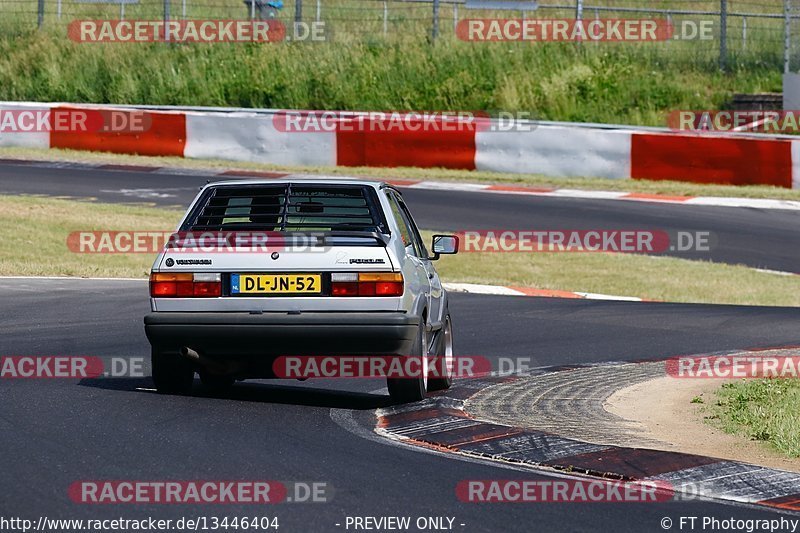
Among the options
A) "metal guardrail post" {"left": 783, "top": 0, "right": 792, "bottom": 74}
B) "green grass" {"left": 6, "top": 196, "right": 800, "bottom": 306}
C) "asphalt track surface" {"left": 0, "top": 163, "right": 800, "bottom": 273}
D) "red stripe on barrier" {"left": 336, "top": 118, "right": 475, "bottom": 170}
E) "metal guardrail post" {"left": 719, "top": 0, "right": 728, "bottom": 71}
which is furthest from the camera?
"metal guardrail post" {"left": 719, "top": 0, "right": 728, "bottom": 71}

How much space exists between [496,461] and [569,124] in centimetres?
1931

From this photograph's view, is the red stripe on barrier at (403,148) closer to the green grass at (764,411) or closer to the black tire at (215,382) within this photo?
the green grass at (764,411)

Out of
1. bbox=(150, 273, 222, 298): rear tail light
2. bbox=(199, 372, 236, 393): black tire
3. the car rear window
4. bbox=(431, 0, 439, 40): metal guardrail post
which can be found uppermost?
bbox=(431, 0, 439, 40): metal guardrail post

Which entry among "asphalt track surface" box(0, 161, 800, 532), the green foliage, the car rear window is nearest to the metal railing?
the green foliage

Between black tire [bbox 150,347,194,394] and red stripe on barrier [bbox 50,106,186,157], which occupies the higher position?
red stripe on barrier [bbox 50,106,186,157]

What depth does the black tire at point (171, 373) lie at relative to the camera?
344 inches

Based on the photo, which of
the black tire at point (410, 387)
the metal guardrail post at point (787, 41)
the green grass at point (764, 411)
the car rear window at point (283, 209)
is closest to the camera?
the green grass at point (764, 411)

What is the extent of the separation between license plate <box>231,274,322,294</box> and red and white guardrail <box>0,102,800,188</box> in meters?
17.1

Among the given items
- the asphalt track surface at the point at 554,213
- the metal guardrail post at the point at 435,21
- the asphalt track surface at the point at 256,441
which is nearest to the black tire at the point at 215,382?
the asphalt track surface at the point at 256,441

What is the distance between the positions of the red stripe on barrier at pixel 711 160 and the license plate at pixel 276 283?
1715 centimetres

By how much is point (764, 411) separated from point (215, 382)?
11.8 ft

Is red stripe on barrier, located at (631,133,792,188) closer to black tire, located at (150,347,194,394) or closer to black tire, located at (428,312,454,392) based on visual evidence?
black tire, located at (428,312,454,392)

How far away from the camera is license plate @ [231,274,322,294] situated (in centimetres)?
827

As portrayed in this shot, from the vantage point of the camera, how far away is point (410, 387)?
343 inches
